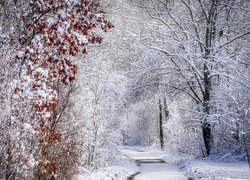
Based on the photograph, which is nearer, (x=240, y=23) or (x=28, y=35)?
(x=28, y=35)

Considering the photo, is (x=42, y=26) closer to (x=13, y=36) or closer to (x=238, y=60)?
(x=13, y=36)

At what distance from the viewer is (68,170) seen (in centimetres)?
1043

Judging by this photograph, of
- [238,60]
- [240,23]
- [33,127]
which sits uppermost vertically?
[240,23]

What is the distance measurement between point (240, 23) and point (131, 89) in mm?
7783

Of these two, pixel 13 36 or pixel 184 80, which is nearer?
pixel 13 36

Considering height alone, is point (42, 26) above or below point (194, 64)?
below

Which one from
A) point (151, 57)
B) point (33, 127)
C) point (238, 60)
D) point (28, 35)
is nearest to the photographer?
point (33, 127)

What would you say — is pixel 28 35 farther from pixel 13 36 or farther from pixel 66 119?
pixel 66 119

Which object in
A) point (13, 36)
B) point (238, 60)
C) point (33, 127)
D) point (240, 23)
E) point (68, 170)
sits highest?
point (240, 23)

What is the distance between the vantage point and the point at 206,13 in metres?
23.1

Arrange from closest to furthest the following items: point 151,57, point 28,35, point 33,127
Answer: point 33,127
point 28,35
point 151,57

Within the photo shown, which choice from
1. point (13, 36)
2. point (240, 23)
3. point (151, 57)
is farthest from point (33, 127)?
point (240, 23)

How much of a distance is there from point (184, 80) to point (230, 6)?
5.25 m

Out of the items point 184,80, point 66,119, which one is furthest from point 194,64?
point 66,119
